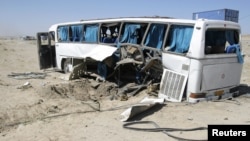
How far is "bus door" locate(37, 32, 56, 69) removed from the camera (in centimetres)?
1370

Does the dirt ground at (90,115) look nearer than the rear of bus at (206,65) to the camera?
Yes

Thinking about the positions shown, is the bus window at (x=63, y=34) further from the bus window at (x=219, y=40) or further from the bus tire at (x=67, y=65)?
the bus window at (x=219, y=40)

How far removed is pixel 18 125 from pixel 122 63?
367cm

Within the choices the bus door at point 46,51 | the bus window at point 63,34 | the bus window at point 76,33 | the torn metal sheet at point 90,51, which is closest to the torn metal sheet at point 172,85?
the torn metal sheet at point 90,51

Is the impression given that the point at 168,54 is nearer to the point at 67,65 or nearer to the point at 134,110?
the point at 134,110

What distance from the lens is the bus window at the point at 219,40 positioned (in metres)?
7.54

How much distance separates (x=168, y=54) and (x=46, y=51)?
26.3 ft

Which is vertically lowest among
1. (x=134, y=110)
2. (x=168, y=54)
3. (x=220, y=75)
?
(x=134, y=110)

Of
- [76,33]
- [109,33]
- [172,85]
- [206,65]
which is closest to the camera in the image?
[206,65]

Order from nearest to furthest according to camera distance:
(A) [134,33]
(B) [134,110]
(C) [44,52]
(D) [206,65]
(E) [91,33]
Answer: (B) [134,110] < (D) [206,65] < (A) [134,33] < (E) [91,33] < (C) [44,52]

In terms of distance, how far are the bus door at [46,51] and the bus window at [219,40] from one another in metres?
8.52

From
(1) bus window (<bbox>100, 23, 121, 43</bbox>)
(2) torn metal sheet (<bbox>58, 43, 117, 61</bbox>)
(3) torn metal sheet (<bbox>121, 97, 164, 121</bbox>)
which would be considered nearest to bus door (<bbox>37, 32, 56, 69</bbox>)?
(2) torn metal sheet (<bbox>58, 43, 117, 61</bbox>)

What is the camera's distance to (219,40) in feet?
25.8

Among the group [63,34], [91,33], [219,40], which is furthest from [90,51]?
[219,40]
